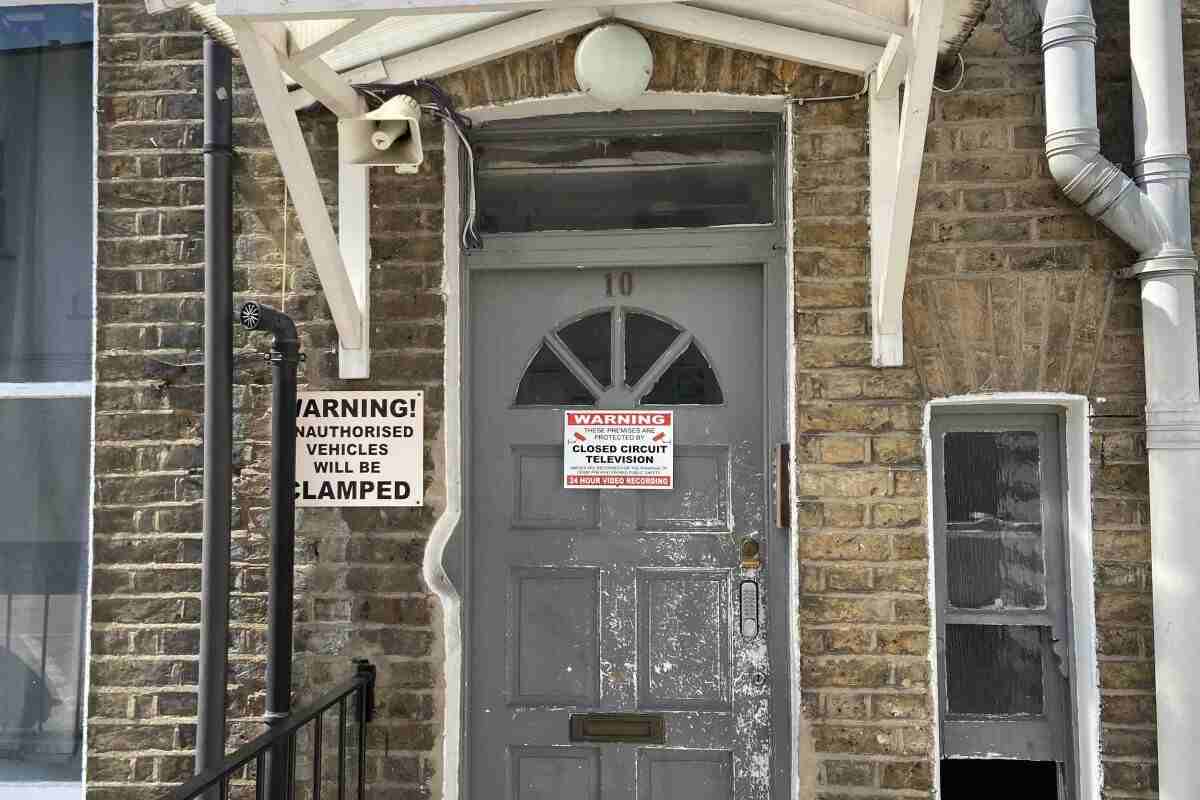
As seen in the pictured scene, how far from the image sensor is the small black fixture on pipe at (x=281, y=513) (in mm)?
3229

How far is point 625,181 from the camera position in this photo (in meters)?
3.65

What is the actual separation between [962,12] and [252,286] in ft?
7.95

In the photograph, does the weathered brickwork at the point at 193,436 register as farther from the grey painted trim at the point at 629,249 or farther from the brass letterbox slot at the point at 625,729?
the brass letterbox slot at the point at 625,729

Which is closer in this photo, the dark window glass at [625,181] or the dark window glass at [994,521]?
the dark window glass at [994,521]

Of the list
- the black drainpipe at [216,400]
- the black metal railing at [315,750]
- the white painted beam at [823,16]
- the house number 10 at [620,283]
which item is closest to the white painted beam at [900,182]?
the white painted beam at [823,16]

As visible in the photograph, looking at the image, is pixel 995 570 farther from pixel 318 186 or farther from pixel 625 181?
pixel 318 186

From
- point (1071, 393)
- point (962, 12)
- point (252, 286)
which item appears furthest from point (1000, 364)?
point (252, 286)

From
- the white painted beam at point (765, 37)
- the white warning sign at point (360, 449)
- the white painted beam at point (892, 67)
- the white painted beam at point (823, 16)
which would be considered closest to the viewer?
the white painted beam at point (823, 16)

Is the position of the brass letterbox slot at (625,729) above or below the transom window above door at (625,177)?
below

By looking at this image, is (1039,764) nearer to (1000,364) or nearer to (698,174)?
(1000,364)

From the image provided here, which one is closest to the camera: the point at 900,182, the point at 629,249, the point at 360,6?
the point at 360,6

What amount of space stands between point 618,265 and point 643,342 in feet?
0.93

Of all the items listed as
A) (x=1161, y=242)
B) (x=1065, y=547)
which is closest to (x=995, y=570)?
(x=1065, y=547)

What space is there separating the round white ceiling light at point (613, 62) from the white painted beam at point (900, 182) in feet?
2.49
